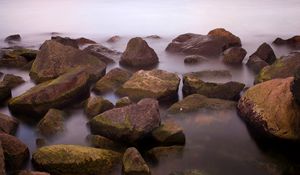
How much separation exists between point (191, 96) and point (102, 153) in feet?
13.2

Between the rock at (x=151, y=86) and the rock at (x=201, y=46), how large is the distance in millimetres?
7332

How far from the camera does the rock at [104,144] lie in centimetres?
859

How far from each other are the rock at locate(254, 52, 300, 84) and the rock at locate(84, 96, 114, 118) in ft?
17.0

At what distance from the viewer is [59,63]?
14.2 m

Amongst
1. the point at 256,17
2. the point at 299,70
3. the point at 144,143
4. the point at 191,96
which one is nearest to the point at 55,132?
the point at 144,143

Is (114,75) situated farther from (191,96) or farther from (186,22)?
(186,22)

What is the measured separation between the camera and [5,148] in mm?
7941

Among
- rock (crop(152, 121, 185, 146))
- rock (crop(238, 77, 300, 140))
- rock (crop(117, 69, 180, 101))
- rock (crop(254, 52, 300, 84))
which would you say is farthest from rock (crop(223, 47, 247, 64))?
rock (crop(152, 121, 185, 146))

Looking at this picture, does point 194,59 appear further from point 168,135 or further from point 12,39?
point 12,39

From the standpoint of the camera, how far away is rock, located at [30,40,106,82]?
46.2ft

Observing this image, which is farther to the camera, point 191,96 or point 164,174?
point 191,96

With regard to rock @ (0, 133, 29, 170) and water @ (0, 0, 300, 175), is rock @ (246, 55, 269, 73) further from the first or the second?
rock @ (0, 133, 29, 170)

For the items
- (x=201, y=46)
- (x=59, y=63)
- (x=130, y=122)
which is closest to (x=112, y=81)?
(x=59, y=63)

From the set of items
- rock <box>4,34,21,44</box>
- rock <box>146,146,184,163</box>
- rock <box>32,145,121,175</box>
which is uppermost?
rock <box>32,145,121,175</box>
